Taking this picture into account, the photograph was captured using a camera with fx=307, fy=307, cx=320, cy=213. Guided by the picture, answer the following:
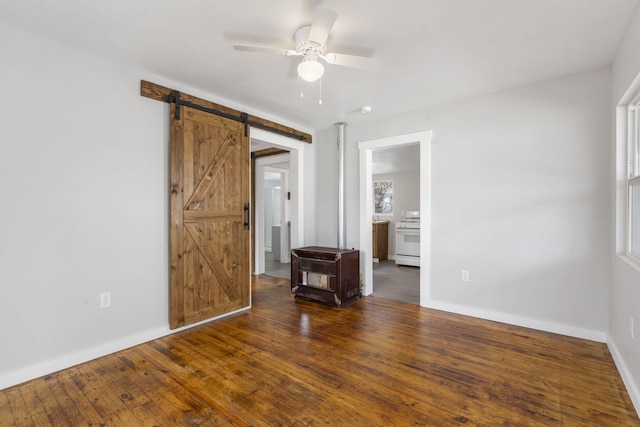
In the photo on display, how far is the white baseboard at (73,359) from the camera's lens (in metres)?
2.09

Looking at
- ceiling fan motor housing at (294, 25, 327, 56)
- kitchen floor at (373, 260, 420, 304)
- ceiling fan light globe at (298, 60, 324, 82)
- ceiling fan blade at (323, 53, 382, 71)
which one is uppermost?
ceiling fan motor housing at (294, 25, 327, 56)

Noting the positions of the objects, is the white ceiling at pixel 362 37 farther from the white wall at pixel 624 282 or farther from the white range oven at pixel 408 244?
the white range oven at pixel 408 244

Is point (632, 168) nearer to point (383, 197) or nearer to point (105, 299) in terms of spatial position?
point (105, 299)

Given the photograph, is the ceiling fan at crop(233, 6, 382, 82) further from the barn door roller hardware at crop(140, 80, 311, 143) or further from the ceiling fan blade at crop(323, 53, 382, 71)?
the barn door roller hardware at crop(140, 80, 311, 143)

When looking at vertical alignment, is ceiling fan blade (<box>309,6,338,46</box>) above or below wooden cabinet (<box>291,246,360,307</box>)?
above

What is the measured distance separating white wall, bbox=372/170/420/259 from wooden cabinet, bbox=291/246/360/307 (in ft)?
12.7

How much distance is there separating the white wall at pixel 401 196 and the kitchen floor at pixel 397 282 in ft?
3.90

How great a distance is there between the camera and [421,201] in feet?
12.4

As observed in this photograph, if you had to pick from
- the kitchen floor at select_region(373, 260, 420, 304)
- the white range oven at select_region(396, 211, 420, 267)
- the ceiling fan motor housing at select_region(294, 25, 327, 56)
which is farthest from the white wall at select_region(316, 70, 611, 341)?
the white range oven at select_region(396, 211, 420, 267)

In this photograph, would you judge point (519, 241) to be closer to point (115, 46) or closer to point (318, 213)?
point (318, 213)

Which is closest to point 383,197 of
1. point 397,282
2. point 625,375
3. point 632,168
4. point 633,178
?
point 397,282

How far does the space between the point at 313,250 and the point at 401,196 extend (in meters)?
4.40

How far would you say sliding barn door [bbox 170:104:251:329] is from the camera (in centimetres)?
298

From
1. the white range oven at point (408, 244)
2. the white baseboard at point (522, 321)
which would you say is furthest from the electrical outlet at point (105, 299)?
the white range oven at point (408, 244)
